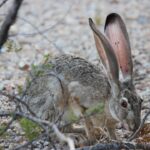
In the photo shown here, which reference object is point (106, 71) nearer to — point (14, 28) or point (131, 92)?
point (131, 92)

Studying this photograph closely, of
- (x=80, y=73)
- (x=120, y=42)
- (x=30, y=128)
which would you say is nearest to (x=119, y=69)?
(x=120, y=42)

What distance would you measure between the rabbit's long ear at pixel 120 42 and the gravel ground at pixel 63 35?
79cm

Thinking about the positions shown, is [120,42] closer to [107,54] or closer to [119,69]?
[119,69]

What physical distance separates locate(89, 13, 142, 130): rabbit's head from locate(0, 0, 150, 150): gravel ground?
2.32 ft

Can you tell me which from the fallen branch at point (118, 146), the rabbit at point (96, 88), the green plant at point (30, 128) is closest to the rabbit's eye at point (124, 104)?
the rabbit at point (96, 88)

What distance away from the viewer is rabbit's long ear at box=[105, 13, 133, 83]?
5727 mm

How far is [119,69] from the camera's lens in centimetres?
571

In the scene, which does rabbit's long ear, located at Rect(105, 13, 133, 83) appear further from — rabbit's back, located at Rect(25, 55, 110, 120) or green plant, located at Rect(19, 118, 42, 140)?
green plant, located at Rect(19, 118, 42, 140)

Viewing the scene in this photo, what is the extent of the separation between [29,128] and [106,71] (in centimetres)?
120

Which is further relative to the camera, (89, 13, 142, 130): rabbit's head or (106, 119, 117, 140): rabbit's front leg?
(106, 119, 117, 140): rabbit's front leg

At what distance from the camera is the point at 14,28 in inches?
404

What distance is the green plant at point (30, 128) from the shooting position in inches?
184

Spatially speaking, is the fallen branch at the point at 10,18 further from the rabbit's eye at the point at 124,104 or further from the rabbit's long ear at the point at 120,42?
the rabbit's long ear at the point at 120,42

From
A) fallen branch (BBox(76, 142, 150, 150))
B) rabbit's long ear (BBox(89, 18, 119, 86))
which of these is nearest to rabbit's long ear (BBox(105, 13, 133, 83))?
rabbit's long ear (BBox(89, 18, 119, 86))
